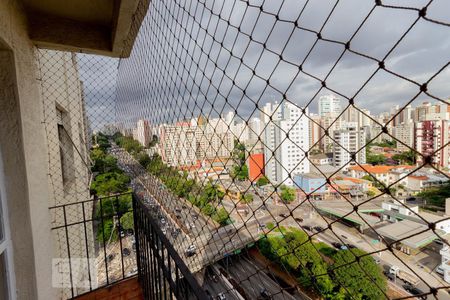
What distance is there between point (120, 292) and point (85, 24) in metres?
1.64

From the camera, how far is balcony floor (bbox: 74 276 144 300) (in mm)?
1424

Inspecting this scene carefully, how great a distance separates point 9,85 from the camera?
1.02m

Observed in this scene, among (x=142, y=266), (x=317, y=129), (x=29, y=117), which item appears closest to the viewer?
(x=29, y=117)

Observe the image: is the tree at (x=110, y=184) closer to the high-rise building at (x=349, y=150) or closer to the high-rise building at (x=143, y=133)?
the high-rise building at (x=143, y=133)

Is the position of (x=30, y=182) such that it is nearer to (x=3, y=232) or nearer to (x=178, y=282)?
(x=3, y=232)

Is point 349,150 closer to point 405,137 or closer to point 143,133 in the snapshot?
point 405,137

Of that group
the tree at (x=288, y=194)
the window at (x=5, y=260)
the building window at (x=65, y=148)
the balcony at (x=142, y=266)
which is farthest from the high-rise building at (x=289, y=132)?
the tree at (x=288, y=194)

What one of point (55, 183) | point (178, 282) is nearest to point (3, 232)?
point (178, 282)

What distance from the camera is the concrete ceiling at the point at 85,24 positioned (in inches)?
46.2

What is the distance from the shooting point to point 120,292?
1.46 meters

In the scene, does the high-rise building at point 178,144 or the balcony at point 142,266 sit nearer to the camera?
the balcony at point 142,266

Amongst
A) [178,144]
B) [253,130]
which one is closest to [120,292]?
[178,144]

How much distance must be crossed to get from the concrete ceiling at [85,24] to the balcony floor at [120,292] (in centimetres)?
151

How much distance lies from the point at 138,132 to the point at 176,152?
3.94 feet
